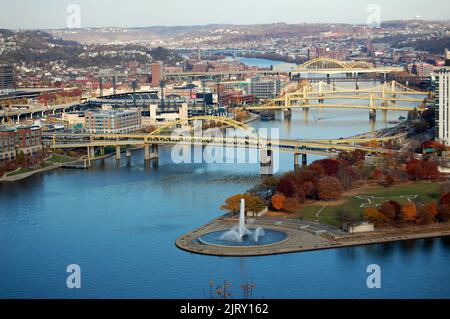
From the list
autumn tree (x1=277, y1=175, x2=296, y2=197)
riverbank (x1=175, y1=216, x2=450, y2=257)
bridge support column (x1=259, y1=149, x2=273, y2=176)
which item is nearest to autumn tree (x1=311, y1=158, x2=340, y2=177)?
autumn tree (x1=277, y1=175, x2=296, y2=197)

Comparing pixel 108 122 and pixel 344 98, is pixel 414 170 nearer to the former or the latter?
pixel 108 122

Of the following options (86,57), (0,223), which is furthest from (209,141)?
(86,57)

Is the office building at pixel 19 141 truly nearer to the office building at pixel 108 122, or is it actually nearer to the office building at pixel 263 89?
the office building at pixel 108 122

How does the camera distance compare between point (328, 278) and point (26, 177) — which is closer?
point (328, 278)

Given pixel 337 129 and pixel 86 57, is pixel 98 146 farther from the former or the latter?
pixel 86 57

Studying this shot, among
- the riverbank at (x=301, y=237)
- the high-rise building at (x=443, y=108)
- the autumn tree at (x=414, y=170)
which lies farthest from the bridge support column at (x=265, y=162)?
the riverbank at (x=301, y=237)
